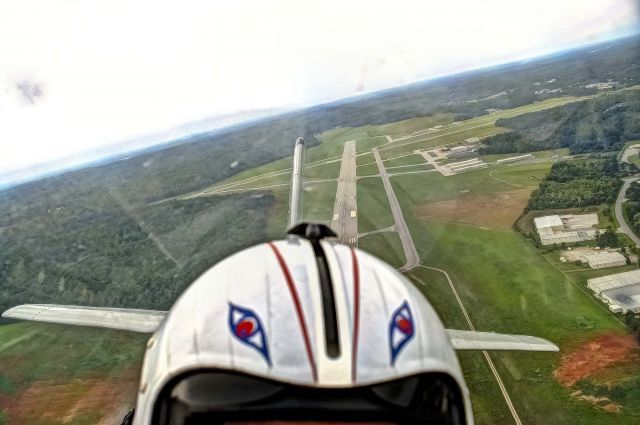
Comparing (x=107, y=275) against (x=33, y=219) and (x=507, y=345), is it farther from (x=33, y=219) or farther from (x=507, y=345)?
(x=507, y=345)

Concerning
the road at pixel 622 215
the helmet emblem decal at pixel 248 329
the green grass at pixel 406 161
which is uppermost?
the helmet emblem decal at pixel 248 329

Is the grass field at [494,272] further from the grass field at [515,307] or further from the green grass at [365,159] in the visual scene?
the green grass at [365,159]

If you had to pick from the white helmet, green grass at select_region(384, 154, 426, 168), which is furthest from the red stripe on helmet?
green grass at select_region(384, 154, 426, 168)

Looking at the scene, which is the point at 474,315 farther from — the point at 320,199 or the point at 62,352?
the point at 62,352

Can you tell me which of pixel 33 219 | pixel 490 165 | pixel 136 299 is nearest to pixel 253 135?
pixel 33 219

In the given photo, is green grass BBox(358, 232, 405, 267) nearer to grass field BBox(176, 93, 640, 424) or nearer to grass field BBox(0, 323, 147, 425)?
grass field BBox(176, 93, 640, 424)

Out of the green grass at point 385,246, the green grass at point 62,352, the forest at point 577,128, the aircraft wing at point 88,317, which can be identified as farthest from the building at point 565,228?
the aircraft wing at point 88,317
